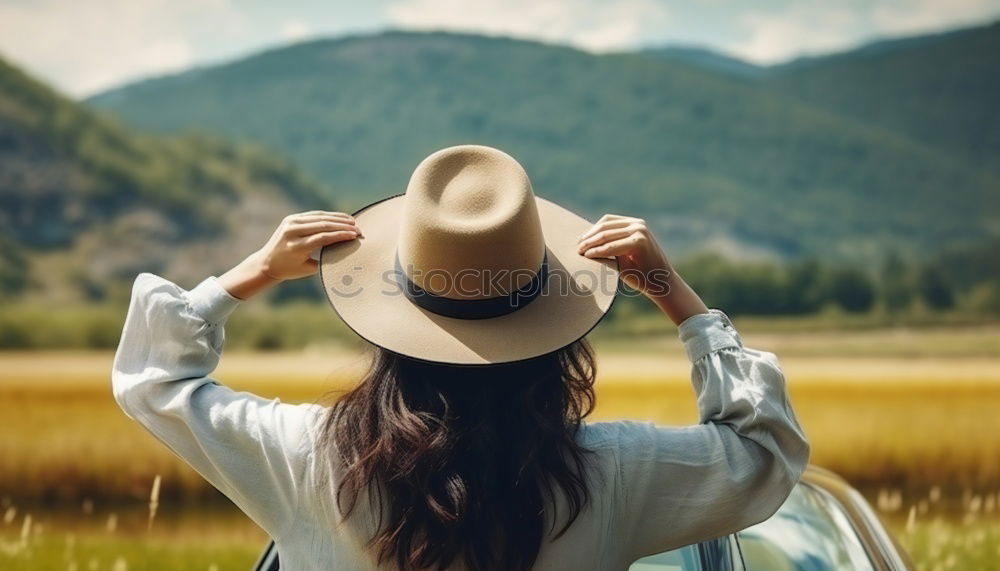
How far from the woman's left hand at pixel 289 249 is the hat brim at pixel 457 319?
26 millimetres

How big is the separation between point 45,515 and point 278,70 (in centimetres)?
7372

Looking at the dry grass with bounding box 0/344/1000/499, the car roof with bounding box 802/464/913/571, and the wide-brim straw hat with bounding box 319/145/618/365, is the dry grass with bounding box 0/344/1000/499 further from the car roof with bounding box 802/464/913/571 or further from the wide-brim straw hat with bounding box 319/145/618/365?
the wide-brim straw hat with bounding box 319/145/618/365

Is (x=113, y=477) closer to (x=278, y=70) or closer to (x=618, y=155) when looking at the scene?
(x=618, y=155)

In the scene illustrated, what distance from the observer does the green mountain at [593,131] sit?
60062mm

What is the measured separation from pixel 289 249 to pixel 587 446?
17.4 inches

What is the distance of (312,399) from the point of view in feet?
19.3

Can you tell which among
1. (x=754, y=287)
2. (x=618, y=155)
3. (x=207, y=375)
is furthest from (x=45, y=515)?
(x=618, y=155)

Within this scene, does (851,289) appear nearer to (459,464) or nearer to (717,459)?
(717,459)

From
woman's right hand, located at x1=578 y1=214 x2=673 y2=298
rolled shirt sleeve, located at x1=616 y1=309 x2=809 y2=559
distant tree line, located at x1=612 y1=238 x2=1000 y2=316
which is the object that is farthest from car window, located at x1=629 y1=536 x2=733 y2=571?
distant tree line, located at x1=612 y1=238 x2=1000 y2=316

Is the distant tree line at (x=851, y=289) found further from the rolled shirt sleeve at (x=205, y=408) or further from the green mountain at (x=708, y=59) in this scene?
the green mountain at (x=708, y=59)

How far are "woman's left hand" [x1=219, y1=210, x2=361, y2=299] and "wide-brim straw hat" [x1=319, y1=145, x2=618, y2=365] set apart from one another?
0.03 meters

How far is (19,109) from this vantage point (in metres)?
58.0

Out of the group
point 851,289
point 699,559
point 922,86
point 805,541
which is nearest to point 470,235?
point 699,559

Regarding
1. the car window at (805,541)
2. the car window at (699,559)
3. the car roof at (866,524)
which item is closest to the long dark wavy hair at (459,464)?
the car window at (699,559)
